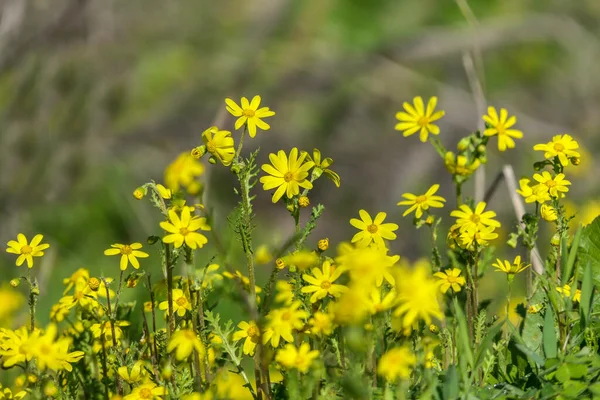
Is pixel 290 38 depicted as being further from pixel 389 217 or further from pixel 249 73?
pixel 389 217

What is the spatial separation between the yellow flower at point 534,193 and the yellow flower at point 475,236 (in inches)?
4.7

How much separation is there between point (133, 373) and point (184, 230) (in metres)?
0.34

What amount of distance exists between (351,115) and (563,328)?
4212mm

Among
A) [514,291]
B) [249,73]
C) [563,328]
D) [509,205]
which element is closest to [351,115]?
[249,73]

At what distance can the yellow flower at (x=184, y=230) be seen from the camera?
1.59m

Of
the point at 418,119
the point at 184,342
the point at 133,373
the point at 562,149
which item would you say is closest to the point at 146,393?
the point at 133,373

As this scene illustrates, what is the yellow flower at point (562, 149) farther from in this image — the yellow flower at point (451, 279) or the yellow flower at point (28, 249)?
the yellow flower at point (28, 249)

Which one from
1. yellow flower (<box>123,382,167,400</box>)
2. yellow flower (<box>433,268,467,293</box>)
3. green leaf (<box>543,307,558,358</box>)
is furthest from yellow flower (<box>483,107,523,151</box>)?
yellow flower (<box>123,382,167,400</box>)

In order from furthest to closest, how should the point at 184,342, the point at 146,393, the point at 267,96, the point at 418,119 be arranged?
the point at 267,96 → the point at 418,119 → the point at 146,393 → the point at 184,342


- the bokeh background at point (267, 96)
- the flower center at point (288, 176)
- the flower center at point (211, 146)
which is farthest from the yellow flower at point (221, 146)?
the bokeh background at point (267, 96)

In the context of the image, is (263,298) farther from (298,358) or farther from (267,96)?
(267,96)

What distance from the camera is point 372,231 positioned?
1.83m

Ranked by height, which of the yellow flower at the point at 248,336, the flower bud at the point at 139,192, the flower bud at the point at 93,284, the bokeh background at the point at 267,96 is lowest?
the yellow flower at the point at 248,336

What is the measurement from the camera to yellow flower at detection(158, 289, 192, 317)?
6.06 ft
